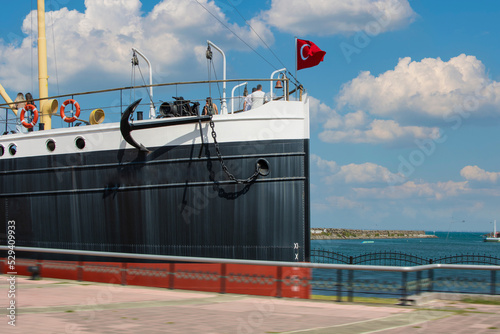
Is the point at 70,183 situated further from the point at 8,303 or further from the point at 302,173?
the point at 8,303

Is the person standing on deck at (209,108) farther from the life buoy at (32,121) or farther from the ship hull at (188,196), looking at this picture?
the life buoy at (32,121)

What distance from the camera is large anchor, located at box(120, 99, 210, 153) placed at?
53.3 ft

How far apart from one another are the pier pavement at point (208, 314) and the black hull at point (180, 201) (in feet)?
14.6

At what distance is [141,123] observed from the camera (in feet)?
54.8

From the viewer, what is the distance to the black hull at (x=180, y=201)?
1589 cm

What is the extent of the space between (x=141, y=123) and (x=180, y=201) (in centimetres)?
255

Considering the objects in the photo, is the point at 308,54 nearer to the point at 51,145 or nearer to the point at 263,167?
the point at 263,167

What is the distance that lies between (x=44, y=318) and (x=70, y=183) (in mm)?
10012

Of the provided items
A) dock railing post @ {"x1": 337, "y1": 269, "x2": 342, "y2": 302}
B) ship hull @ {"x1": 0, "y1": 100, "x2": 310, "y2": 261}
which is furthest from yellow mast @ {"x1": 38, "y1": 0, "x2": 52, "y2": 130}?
dock railing post @ {"x1": 337, "y1": 269, "x2": 342, "y2": 302}

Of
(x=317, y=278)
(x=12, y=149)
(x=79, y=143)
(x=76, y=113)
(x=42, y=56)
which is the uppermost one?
(x=42, y=56)

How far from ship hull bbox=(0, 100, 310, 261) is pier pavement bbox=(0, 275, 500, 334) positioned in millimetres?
4470

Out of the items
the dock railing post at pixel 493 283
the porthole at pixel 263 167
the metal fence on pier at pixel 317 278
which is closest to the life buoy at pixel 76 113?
the porthole at pixel 263 167

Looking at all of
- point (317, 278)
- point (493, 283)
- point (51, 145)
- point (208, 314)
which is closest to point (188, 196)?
point (51, 145)

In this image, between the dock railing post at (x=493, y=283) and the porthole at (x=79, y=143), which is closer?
the dock railing post at (x=493, y=283)
